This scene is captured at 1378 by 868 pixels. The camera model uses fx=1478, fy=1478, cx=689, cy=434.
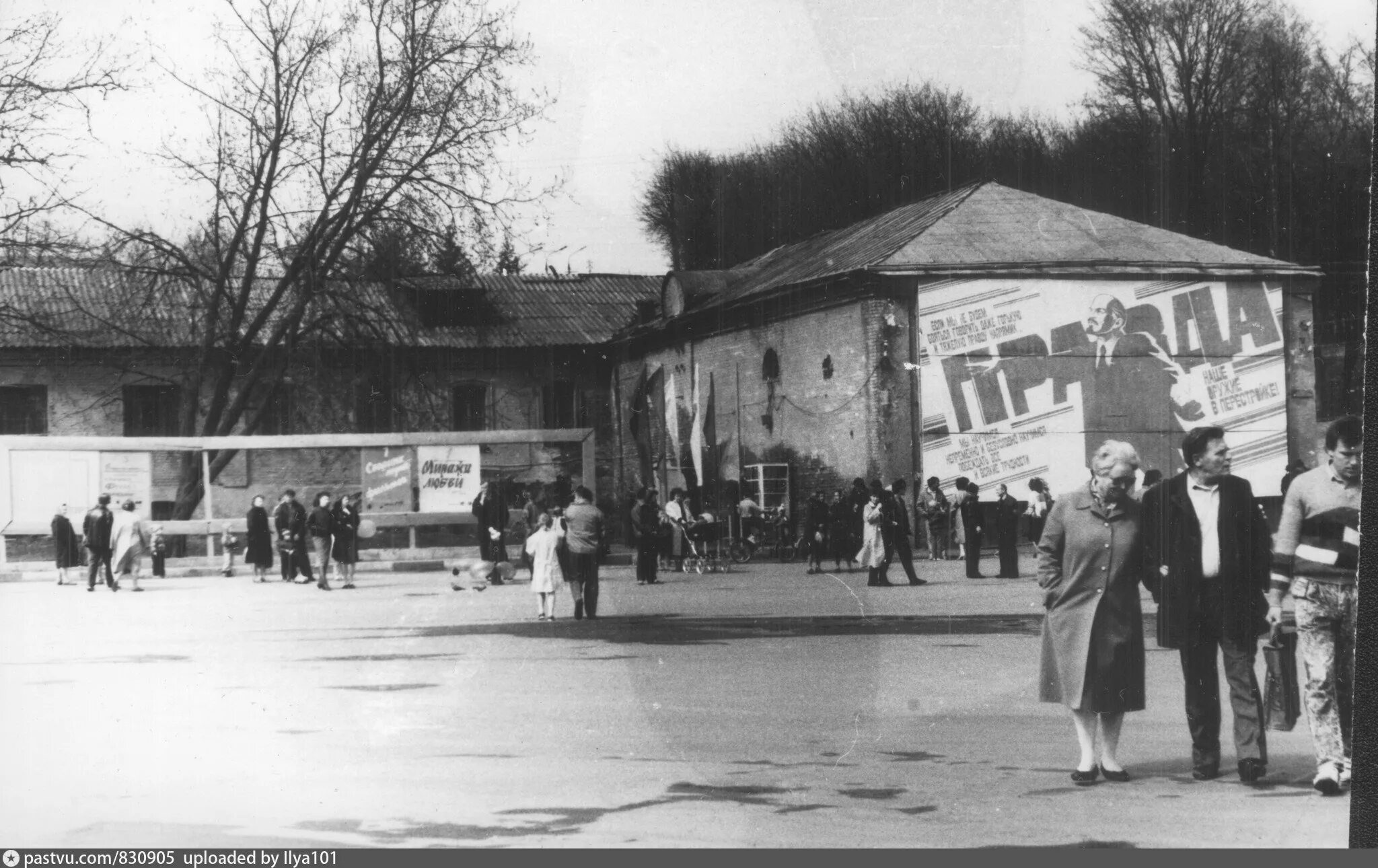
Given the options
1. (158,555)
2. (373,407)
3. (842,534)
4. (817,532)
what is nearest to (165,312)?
(373,407)

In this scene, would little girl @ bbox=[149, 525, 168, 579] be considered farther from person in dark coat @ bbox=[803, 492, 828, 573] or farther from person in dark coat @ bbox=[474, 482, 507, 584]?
person in dark coat @ bbox=[803, 492, 828, 573]

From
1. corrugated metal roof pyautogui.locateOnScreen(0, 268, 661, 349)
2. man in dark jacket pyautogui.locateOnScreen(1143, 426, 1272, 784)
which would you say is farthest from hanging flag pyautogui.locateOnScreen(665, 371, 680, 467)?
man in dark jacket pyautogui.locateOnScreen(1143, 426, 1272, 784)

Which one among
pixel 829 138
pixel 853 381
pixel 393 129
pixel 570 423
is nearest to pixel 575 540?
pixel 829 138

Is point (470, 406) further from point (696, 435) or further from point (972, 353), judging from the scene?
point (972, 353)

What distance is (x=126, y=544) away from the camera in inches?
921

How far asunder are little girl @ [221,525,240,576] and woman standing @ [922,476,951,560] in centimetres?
1265

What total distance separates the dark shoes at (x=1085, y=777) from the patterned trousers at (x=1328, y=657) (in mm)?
1079

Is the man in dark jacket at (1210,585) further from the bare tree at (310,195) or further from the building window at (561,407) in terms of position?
the building window at (561,407)

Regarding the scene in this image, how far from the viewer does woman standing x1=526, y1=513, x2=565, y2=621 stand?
1702cm

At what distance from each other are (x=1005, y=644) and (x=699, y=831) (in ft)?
26.6

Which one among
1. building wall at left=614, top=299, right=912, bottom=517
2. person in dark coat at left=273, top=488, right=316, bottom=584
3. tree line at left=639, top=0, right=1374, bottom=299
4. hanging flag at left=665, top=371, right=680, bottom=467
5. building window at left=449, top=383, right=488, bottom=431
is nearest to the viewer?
tree line at left=639, top=0, right=1374, bottom=299

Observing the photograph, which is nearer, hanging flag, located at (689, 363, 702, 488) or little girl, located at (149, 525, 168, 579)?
little girl, located at (149, 525, 168, 579)

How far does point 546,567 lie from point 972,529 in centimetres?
781

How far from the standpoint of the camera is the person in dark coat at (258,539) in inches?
1021
